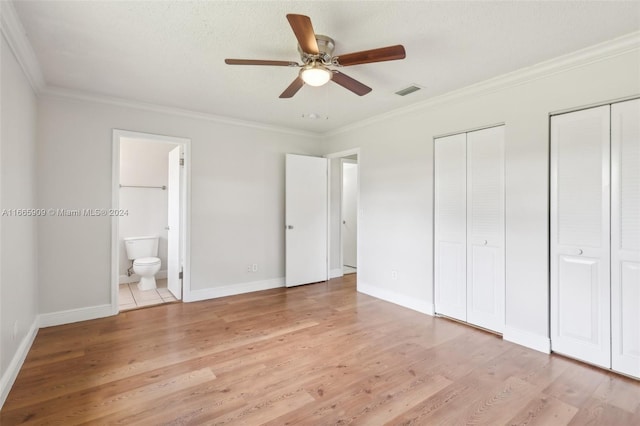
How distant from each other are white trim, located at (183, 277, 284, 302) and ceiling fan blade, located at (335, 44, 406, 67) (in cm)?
332

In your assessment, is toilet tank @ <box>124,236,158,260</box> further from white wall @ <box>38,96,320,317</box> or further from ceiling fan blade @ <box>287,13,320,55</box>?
ceiling fan blade @ <box>287,13,320,55</box>

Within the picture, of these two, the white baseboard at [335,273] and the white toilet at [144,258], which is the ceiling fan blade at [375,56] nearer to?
the white baseboard at [335,273]

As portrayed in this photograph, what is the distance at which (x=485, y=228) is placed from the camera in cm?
308

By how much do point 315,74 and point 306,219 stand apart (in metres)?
2.92

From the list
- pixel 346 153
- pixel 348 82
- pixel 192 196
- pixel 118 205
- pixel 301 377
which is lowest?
pixel 301 377

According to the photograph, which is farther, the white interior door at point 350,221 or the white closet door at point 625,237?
the white interior door at point 350,221

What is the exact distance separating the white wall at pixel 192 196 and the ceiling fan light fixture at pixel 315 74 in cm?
239

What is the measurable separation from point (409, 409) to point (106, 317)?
3.33 m

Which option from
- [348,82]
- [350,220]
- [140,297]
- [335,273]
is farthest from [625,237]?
[140,297]

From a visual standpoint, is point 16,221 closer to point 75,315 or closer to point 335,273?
point 75,315

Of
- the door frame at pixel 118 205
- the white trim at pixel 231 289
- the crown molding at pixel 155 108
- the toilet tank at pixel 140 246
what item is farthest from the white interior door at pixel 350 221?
the toilet tank at pixel 140 246

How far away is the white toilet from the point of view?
4.48m

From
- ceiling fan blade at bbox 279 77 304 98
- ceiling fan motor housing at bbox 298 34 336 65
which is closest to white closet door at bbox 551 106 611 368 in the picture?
ceiling fan motor housing at bbox 298 34 336 65

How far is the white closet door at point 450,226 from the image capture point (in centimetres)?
328
